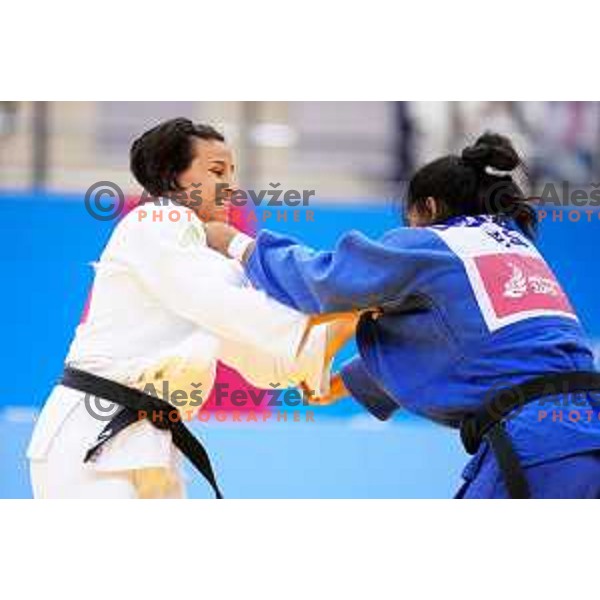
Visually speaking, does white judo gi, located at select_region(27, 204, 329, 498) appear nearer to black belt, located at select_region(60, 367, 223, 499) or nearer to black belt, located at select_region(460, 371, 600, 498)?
black belt, located at select_region(60, 367, 223, 499)

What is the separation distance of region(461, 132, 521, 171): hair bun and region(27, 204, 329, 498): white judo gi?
0.48m

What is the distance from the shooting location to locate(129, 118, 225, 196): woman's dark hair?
2746mm

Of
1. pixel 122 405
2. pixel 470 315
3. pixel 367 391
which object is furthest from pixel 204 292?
pixel 470 315

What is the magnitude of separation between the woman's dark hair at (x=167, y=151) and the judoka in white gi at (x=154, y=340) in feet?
0.34

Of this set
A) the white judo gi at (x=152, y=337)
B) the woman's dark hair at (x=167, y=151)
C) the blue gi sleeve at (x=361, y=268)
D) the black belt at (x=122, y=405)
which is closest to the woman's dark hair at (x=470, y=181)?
the blue gi sleeve at (x=361, y=268)

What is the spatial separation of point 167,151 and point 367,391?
70 cm

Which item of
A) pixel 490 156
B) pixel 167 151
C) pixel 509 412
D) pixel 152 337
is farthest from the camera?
pixel 167 151

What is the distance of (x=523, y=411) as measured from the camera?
7.62 feet

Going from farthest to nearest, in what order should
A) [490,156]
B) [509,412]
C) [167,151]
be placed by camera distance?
[167,151] → [490,156] → [509,412]

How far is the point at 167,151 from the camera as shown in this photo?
9.02 feet

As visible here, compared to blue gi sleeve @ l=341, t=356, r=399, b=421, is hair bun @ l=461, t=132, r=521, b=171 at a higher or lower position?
higher

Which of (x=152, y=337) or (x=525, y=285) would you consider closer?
(x=525, y=285)

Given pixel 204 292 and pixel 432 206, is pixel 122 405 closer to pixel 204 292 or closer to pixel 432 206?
pixel 204 292

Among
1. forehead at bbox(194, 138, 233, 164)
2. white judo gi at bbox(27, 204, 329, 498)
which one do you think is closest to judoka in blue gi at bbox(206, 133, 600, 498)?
white judo gi at bbox(27, 204, 329, 498)
